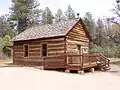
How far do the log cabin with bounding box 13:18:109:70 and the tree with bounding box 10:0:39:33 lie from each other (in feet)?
98.3

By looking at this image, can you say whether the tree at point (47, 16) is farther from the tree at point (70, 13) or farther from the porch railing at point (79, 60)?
the porch railing at point (79, 60)

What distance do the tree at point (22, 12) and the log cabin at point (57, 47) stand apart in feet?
98.3

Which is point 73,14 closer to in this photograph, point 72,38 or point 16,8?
point 16,8

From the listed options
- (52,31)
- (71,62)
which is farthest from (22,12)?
(71,62)

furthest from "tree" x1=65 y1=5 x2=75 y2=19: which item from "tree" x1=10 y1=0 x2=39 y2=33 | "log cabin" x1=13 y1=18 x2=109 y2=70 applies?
"log cabin" x1=13 y1=18 x2=109 y2=70

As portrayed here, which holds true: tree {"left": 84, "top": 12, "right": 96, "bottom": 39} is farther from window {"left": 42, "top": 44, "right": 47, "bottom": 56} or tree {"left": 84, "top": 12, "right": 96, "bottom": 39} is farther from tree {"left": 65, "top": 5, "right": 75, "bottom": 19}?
window {"left": 42, "top": 44, "right": 47, "bottom": 56}

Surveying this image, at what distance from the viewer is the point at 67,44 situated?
23.7m

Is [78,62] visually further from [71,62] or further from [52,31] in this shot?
[52,31]

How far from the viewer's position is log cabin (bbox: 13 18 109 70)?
20.6 metres

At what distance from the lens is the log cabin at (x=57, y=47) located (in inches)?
810

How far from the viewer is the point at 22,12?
190ft

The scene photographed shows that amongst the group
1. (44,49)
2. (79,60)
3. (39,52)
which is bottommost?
(79,60)

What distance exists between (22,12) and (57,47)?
120 ft

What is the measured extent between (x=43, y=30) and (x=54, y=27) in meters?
1.44
